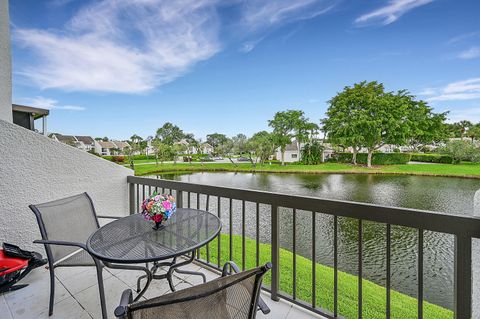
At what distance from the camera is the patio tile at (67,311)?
1714 mm

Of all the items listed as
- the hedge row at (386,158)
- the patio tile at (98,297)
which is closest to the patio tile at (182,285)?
the patio tile at (98,297)

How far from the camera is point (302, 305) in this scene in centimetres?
182

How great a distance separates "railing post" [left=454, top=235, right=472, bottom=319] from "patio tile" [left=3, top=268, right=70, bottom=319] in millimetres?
2835

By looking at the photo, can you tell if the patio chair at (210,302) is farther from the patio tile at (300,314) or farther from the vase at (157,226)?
the patio tile at (300,314)

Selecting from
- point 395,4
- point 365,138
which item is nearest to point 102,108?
point 395,4

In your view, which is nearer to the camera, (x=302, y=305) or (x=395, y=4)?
(x=302, y=305)

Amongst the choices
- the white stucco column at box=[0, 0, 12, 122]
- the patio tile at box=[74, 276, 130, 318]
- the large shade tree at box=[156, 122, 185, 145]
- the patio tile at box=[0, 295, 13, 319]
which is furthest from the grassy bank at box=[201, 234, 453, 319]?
the large shade tree at box=[156, 122, 185, 145]

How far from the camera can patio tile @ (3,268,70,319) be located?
178 centimetres

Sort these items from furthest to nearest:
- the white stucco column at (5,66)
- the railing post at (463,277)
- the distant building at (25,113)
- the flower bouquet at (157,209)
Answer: the distant building at (25,113), the white stucco column at (5,66), the flower bouquet at (157,209), the railing post at (463,277)

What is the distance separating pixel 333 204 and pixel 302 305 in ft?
3.05

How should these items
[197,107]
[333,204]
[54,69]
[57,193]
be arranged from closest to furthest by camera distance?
[333,204], [57,193], [54,69], [197,107]

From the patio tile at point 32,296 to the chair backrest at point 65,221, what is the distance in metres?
A: 0.43

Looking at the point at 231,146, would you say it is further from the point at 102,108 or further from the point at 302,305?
the point at 302,305

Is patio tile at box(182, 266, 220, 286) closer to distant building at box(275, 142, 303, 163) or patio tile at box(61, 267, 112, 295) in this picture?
patio tile at box(61, 267, 112, 295)
